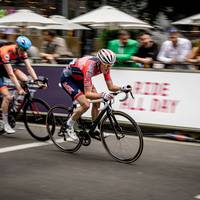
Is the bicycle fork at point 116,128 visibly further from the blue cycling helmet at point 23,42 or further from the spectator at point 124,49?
the spectator at point 124,49

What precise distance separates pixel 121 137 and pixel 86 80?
1017 mm

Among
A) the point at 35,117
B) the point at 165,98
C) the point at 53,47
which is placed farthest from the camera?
the point at 53,47

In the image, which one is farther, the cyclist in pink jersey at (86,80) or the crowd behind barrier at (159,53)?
the crowd behind barrier at (159,53)

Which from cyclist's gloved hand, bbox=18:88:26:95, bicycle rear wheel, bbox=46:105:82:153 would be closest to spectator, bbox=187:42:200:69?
bicycle rear wheel, bbox=46:105:82:153

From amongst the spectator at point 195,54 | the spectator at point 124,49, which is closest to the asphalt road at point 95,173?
the spectator at point 195,54

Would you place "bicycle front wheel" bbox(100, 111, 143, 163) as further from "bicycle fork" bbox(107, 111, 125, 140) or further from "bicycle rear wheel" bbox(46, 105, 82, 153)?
"bicycle rear wheel" bbox(46, 105, 82, 153)

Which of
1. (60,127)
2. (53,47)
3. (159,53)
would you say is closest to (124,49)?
(159,53)

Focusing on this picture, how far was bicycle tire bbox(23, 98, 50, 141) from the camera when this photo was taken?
10383 millimetres

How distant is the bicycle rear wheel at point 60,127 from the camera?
9.47 meters

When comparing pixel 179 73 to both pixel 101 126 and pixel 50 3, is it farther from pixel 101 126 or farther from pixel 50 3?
pixel 50 3

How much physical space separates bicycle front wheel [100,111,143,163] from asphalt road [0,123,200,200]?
163 millimetres

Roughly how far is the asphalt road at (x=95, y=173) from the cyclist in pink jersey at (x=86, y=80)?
73 cm

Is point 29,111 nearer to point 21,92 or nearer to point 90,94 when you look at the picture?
point 21,92

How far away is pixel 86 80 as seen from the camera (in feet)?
28.8
